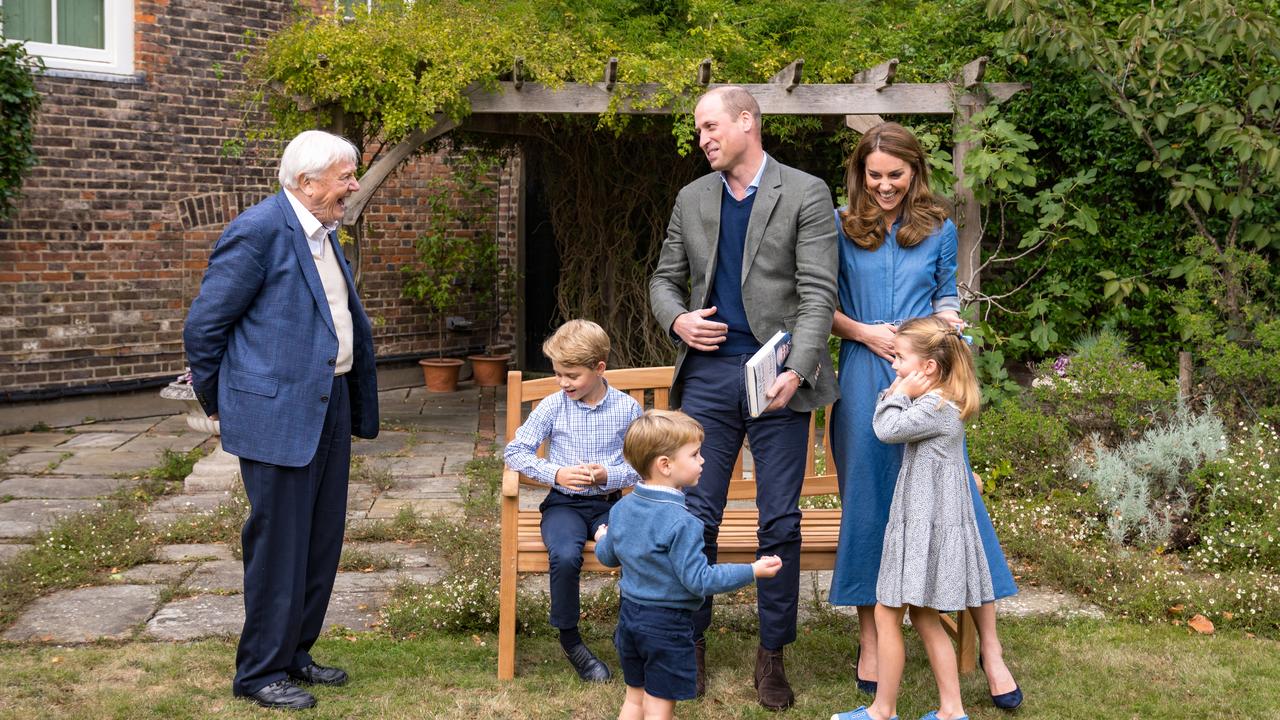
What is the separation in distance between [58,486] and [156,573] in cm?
229

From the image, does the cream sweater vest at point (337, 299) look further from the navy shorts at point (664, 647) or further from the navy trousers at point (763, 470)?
the navy shorts at point (664, 647)

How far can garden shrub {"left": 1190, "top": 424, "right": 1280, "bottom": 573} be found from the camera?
5293 millimetres

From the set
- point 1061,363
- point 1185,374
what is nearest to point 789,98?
point 1061,363

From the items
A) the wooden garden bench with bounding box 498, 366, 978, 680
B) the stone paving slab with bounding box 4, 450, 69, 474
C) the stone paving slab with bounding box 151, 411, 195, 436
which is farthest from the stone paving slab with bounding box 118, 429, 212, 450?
the wooden garden bench with bounding box 498, 366, 978, 680

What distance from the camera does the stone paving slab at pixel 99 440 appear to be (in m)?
8.78

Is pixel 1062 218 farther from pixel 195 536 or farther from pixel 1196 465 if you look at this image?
pixel 195 536

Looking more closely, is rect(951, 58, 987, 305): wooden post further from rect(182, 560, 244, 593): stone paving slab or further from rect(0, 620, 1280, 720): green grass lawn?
rect(182, 560, 244, 593): stone paving slab

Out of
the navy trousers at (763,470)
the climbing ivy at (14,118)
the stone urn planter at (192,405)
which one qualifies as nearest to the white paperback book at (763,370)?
the navy trousers at (763,470)

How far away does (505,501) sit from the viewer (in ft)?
13.8

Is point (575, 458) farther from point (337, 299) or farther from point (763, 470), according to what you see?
point (337, 299)

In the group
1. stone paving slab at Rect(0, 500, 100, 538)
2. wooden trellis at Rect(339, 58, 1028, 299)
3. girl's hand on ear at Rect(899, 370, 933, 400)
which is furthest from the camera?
wooden trellis at Rect(339, 58, 1028, 299)

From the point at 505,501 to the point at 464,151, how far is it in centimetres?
824

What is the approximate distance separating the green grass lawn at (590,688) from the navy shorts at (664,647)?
1.93ft

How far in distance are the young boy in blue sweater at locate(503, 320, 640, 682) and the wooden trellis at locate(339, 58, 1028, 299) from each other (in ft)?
12.7
